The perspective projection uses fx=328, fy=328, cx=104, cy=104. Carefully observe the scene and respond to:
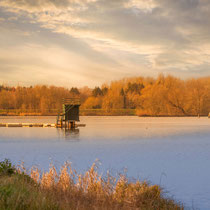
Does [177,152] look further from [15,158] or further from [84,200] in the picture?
[84,200]

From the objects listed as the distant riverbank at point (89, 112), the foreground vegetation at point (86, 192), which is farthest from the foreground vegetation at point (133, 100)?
the foreground vegetation at point (86, 192)

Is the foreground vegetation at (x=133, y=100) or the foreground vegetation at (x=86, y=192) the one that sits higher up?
the foreground vegetation at (x=133, y=100)

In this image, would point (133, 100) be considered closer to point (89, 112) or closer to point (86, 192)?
point (89, 112)

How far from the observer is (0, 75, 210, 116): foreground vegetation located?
78250 millimetres

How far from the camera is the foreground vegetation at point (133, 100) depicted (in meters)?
78.2

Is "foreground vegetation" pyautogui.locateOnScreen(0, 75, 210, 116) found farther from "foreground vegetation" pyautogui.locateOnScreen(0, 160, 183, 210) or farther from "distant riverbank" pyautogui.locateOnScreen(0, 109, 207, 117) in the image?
"foreground vegetation" pyautogui.locateOnScreen(0, 160, 183, 210)

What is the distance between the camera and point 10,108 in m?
92.4

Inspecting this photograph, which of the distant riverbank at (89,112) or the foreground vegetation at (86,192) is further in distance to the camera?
the distant riverbank at (89,112)

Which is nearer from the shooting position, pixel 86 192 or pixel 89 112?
pixel 86 192

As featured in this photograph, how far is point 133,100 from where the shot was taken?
9069cm

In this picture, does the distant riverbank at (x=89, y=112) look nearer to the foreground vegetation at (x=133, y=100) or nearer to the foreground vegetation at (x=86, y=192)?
the foreground vegetation at (x=133, y=100)

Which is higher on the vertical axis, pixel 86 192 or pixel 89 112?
pixel 89 112

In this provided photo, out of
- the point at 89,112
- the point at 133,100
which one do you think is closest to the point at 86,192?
the point at 89,112

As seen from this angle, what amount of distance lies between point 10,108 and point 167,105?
43.9 m
